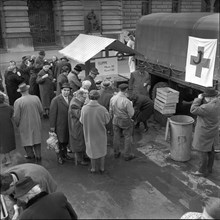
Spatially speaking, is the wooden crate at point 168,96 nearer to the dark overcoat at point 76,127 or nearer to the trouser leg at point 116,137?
the trouser leg at point 116,137

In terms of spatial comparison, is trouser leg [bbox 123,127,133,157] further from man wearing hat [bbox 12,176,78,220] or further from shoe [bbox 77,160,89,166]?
man wearing hat [bbox 12,176,78,220]

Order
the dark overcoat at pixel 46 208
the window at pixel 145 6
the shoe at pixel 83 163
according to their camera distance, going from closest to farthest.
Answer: the dark overcoat at pixel 46 208, the shoe at pixel 83 163, the window at pixel 145 6

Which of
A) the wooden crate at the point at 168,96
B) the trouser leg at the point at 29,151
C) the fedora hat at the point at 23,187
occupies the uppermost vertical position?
the fedora hat at the point at 23,187

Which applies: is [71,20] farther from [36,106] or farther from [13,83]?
[36,106]

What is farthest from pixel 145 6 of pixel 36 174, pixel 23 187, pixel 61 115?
pixel 23 187

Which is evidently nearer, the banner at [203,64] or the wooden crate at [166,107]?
the banner at [203,64]

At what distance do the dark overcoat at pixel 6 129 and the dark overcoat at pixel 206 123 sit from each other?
345 centimetres

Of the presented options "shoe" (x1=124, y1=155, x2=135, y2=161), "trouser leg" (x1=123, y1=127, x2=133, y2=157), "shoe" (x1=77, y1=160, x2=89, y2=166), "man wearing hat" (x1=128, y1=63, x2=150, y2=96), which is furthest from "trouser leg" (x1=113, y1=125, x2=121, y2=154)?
"man wearing hat" (x1=128, y1=63, x2=150, y2=96)

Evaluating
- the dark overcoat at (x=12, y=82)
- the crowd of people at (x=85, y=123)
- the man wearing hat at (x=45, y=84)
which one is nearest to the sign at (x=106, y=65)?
the man wearing hat at (x=45, y=84)

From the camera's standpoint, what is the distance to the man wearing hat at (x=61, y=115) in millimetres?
5848

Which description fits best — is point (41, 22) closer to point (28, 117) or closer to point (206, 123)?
point (28, 117)

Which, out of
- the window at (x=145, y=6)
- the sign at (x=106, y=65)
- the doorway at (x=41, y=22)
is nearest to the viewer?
the sign at (x=106, y=65)

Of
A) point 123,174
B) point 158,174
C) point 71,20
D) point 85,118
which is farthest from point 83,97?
point 71,20

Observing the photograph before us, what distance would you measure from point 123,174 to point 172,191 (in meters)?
1.05
